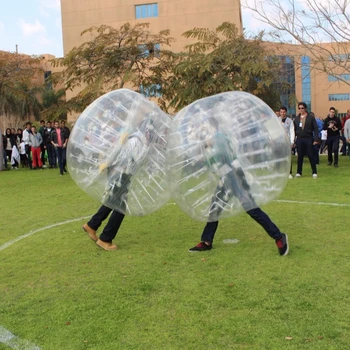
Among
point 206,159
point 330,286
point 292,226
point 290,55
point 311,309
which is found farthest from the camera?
point 290,55

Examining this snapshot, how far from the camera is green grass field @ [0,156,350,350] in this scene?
3747 millimetres

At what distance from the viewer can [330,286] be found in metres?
4.59

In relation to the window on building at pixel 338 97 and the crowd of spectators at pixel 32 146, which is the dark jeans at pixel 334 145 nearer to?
the crowd of spectators at pixel 32 146

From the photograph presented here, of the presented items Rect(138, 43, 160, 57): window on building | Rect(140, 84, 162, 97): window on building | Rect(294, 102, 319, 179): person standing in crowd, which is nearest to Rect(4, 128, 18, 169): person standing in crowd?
Rect(140, 84, 162, 97): window on building

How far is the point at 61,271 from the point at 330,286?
2.95 m

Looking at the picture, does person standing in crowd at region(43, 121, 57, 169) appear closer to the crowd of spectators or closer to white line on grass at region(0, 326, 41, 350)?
the crowd of spectators

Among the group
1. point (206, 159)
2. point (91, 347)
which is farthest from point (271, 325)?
point (206, 159)

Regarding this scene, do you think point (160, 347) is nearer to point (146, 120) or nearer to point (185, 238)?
point (146, 120)

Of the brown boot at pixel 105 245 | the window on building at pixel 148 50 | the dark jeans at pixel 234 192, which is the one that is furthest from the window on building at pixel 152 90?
the dark jeans at pixel 234 192

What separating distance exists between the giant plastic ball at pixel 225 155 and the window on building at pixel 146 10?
4932 cm

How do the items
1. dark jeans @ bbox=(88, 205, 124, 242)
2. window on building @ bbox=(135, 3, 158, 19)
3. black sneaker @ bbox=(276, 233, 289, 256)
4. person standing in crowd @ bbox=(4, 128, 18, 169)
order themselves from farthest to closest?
1. window on building @ bbox=(135, 3, 158, 19)
2. person standing in crowd @ bbox=(4, 128, 18, 169)
3. dark jeans @ bbox=(88, 205, 124, 242)
4. black sneaker @ bbox=(276, 233, 289, 256)

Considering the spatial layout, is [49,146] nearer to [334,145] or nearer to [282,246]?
[334,145]

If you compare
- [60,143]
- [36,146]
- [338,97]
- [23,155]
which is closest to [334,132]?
[60,143]

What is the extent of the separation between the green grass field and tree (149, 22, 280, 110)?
881cm
